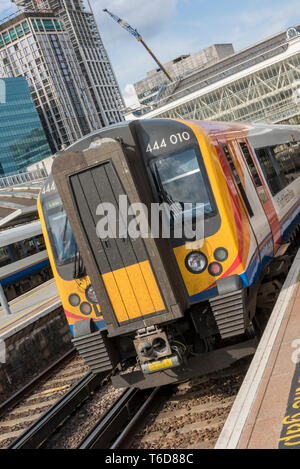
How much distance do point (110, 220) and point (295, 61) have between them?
82.7 m

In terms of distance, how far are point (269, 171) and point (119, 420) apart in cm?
526

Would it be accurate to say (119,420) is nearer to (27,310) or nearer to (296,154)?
(296,154)

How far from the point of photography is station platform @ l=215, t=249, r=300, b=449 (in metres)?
4.92

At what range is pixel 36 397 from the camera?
1077 cm

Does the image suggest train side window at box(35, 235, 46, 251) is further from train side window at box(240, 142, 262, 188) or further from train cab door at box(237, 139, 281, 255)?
train side window at box(240, 142, 262, 188)

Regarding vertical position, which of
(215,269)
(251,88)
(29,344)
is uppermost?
(251,88)

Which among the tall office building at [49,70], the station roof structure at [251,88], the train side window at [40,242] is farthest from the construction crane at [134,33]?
the train side window at [40,242]

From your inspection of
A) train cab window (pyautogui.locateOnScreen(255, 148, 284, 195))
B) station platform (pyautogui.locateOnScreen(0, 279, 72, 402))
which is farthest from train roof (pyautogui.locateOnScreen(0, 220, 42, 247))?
train cab window (pyautogui.locateOnScreen(255, 148, 284, 195))

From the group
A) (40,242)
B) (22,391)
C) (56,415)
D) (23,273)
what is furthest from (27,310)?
(40,242)

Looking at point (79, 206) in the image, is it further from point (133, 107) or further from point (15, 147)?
point (15, 147)

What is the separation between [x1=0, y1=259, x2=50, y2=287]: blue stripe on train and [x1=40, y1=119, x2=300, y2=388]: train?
15.6m
